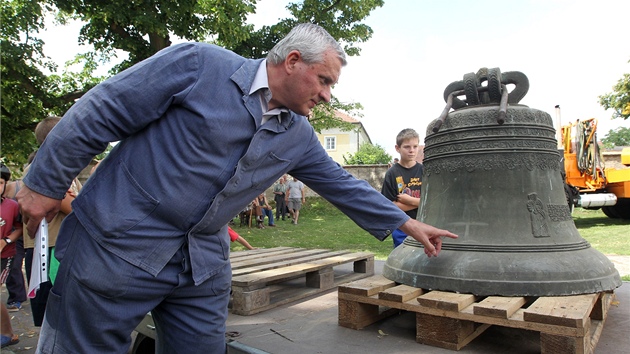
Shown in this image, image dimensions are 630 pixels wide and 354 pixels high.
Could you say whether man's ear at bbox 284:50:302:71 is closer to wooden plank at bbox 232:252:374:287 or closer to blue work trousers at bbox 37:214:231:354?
blue work trousers at bbox 37:214:231:354

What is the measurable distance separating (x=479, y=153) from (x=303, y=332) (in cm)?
161

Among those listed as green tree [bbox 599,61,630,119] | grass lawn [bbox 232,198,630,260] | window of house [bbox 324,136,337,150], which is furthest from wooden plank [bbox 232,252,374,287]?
window of house [bbox 324,136,337,150]

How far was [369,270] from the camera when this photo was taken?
16.4 ft

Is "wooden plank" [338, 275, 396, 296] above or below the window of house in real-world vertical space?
below

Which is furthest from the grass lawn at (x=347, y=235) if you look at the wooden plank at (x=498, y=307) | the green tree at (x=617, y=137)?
the green tree at (x=617, y=137)

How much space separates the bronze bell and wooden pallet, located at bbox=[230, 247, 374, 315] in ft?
2.92

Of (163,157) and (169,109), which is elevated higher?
(169,109)

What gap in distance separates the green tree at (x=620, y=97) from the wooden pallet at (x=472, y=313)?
26747 mm

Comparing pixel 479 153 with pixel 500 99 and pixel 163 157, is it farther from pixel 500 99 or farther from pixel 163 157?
pixel 163 157

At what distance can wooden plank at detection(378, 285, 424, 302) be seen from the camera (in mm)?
2670

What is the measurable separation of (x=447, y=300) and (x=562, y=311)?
1.80 feet

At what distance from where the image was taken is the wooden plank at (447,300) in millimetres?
2430

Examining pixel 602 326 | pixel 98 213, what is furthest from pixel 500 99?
pixel 98 213

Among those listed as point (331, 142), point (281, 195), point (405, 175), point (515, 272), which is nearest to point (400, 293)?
point (515, 272)
